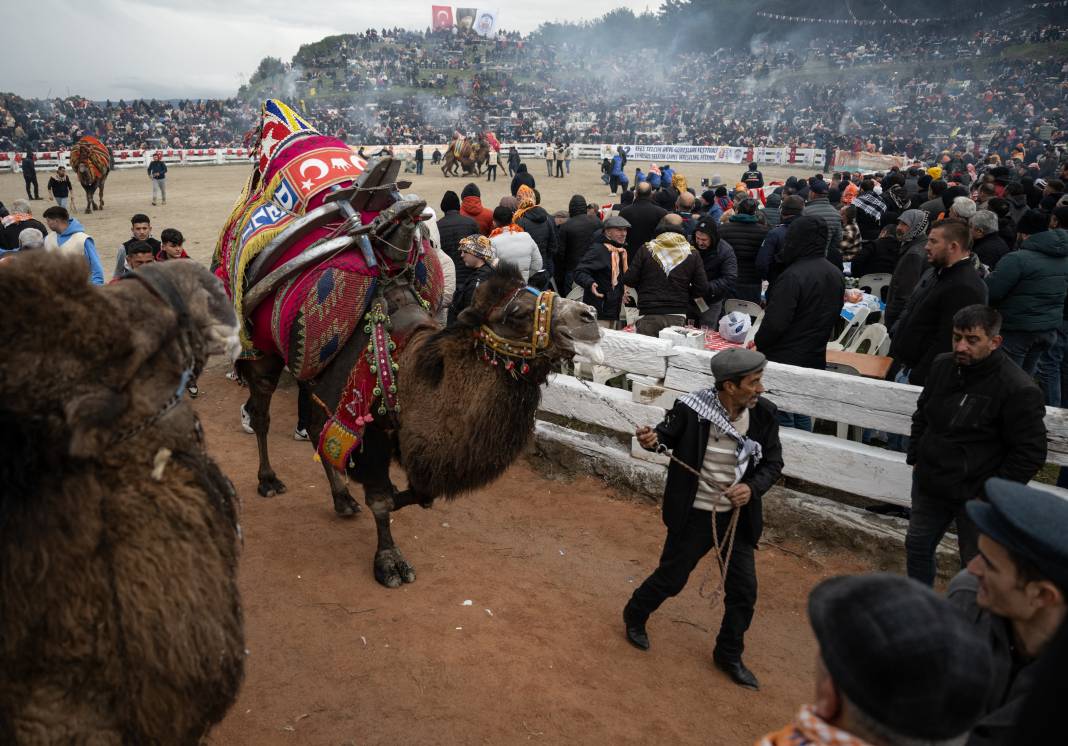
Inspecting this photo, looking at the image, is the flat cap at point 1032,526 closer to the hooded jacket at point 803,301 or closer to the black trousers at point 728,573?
the black trousers at point 728,573

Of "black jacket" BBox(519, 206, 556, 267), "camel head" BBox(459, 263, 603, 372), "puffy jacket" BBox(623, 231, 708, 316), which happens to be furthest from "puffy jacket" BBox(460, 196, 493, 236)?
"camel head" BBox(459, 263, 603, 372)

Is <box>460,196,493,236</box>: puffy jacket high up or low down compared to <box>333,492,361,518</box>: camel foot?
up

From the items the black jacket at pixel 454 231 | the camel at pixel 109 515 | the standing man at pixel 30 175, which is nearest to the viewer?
the camel at pixel 109 515

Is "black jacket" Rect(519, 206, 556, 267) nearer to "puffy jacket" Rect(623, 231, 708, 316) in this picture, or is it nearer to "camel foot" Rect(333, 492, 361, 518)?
"puffy jacket" Rect(623, 231, 708, 316)

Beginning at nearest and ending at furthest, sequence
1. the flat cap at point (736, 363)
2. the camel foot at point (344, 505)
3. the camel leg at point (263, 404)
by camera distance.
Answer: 1. the flat cap at point (736, 363)
2. the camel foot at point (344, 505)
3. the camel leg at point (263, 404)

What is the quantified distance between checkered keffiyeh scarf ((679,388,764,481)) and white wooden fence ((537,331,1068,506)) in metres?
1.66

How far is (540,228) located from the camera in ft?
30.6

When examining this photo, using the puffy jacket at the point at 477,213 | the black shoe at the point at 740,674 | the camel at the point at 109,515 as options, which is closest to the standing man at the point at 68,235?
the puffy jacket at the point at 477,213

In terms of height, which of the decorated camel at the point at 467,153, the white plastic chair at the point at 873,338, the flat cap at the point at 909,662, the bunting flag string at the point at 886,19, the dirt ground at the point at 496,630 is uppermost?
the bunting flag string at the point at 886,19

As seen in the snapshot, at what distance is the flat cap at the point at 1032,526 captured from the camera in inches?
71.0

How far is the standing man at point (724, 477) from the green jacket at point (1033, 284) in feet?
11.8

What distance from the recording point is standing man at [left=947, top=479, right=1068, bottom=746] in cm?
182

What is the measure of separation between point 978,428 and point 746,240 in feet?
17.8

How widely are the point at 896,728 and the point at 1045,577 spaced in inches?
29.8
